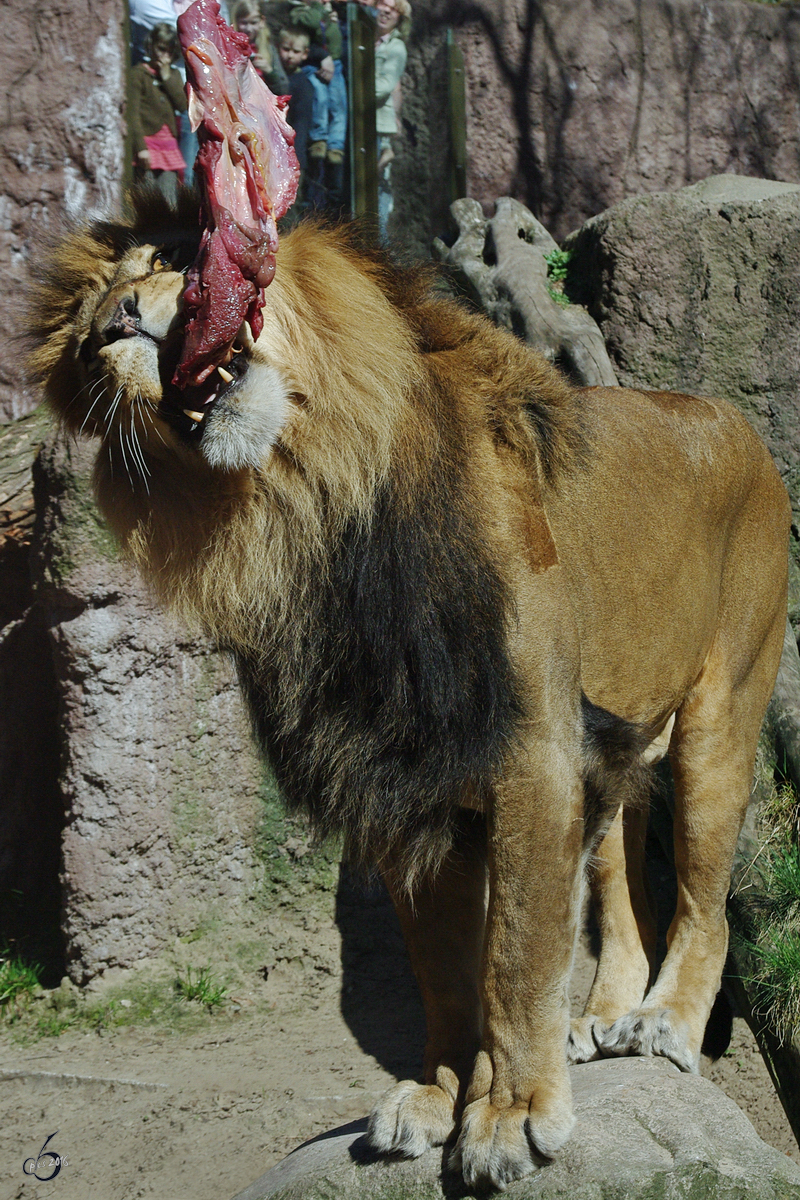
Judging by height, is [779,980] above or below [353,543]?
below

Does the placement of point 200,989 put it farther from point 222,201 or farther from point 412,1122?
point 222,201

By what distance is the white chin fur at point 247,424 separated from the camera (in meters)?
1.96

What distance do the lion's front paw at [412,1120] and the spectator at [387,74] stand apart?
5.30 meters

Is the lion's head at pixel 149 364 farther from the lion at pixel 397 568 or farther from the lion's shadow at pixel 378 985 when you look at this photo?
the lion's shadow at pixel 378 985

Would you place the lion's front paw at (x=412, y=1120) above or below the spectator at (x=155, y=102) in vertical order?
below

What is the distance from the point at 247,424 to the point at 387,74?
19.0 ft

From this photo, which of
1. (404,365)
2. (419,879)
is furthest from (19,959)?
→ (404,365)

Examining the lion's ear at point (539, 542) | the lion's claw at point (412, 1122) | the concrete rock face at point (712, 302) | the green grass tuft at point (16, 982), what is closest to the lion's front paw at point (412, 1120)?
the lion's claw at point (412, 1122)

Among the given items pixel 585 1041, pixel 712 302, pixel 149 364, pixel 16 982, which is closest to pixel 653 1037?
pixel 585 1041

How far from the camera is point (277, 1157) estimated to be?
3.39 metres

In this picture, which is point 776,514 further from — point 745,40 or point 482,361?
point 745,40

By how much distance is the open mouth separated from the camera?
1961mm

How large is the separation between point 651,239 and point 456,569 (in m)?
3.05

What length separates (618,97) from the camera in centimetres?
805
